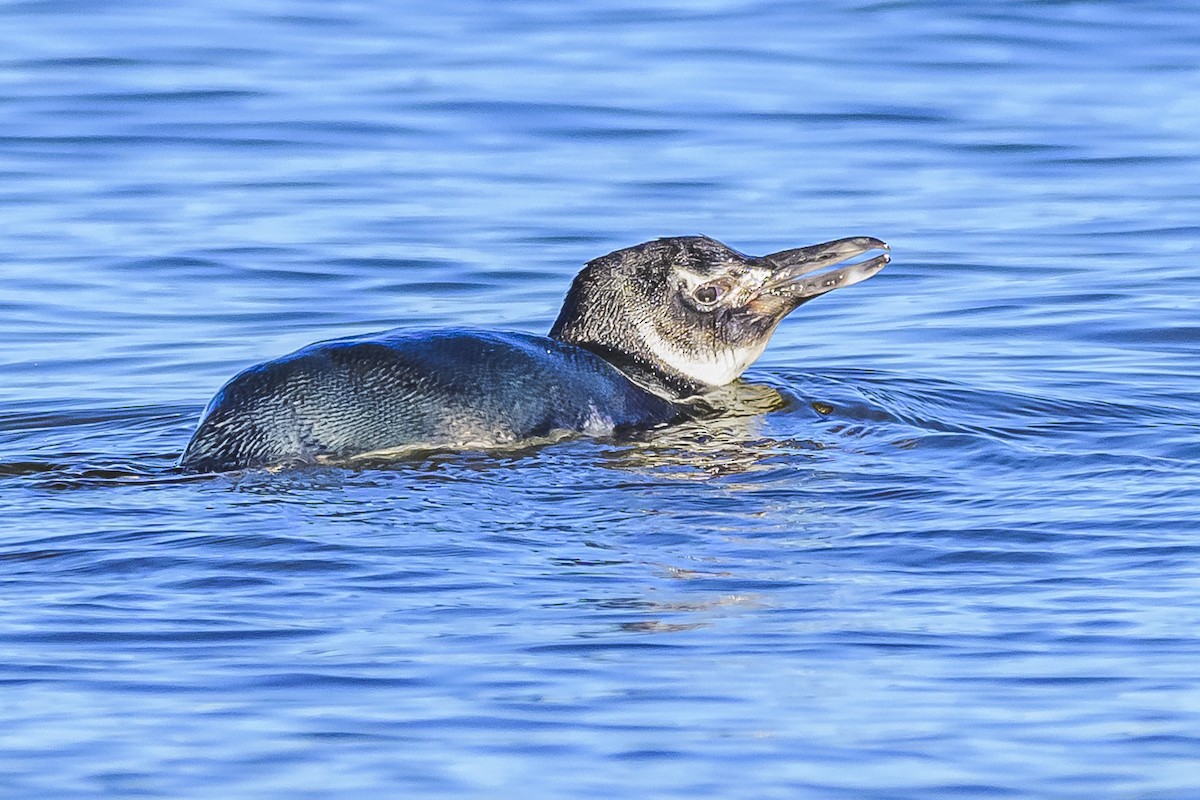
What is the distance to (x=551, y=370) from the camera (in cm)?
858

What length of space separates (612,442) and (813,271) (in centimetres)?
166

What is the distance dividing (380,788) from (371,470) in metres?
2.88

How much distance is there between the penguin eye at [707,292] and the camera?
9.73 m

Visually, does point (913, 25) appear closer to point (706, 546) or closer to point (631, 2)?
point (631, 2)

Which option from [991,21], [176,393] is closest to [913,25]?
[991,21]

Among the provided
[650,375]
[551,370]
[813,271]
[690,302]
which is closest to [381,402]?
[551,370]

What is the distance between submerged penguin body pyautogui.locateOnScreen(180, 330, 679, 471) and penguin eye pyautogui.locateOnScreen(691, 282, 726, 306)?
1379 mm

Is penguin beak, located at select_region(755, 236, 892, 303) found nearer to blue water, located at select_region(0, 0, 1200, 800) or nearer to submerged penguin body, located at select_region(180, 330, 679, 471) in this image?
blue water, located at select_region(0, 0, 1200, 800)

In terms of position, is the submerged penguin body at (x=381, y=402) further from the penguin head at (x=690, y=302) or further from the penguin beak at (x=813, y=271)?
the penguin beak at (x=813, y=271)

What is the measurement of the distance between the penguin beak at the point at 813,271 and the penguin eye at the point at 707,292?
171mm

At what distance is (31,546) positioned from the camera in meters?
7.11

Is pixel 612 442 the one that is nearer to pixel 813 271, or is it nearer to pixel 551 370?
pixel 551 370

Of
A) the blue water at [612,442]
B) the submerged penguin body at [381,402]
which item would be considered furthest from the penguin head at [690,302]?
the submerged penguin body at [381,402]

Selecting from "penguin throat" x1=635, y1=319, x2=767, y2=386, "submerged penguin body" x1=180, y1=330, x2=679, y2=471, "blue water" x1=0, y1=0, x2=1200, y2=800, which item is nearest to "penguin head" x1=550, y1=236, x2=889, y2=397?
"penguin throat" x1=635, y1=319, x2=767, y2=386
